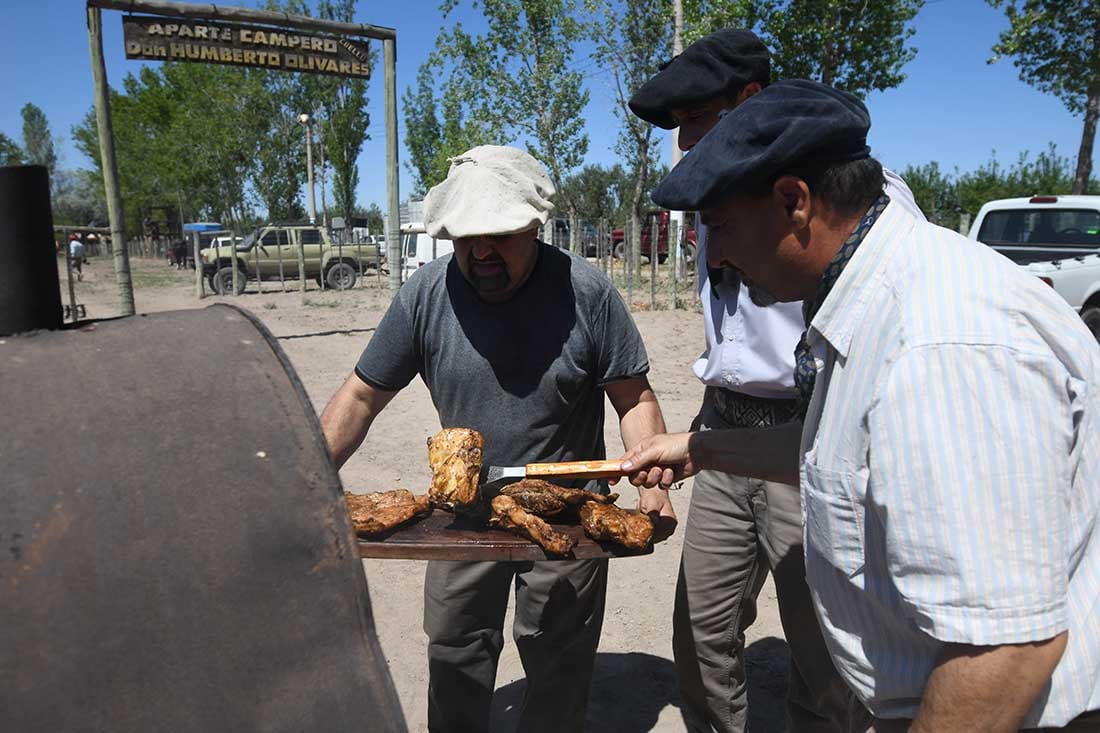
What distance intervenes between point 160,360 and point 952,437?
3.58 ft

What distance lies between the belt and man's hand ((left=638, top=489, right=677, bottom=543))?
1.29 feet

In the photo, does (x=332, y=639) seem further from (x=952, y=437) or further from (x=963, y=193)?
(x=963, y=193)

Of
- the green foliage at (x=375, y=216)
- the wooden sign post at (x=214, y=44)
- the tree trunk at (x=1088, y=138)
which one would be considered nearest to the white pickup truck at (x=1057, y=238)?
the tree trunk at (x=1088, y=138)

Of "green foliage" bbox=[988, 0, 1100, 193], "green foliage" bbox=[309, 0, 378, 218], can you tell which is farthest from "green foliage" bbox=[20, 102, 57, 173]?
"green foliage" bbox=[988, 0, 1100, 193]

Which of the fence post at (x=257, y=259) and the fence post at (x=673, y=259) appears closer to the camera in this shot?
the fence post at (x=673, y=259)

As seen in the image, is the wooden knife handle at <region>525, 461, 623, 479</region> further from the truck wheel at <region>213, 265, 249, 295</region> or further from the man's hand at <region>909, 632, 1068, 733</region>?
the truck wheel at <region>213, 265, 249, 295</region>

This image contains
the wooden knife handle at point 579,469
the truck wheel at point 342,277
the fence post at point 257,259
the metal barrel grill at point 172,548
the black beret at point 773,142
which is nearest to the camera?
the metal barrel grill at point 172,548

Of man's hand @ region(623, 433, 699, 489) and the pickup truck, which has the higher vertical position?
the pickup truck

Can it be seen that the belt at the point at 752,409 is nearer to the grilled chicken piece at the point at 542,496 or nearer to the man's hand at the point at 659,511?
the man's hand at the point at 659,511

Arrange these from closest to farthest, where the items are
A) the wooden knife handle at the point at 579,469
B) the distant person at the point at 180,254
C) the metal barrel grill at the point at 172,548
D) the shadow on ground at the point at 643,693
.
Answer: the metal barrel grill at the point at 172,548
the wooden knife handle at the point at 579,469
the shadow on ground at the point at 643,693
the distant person at the point at 180,254

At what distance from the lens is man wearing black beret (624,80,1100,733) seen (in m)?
1.09

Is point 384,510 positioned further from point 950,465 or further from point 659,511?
point 950,465

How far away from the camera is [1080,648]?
1271 millimetres

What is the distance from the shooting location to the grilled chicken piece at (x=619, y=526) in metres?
2.19
